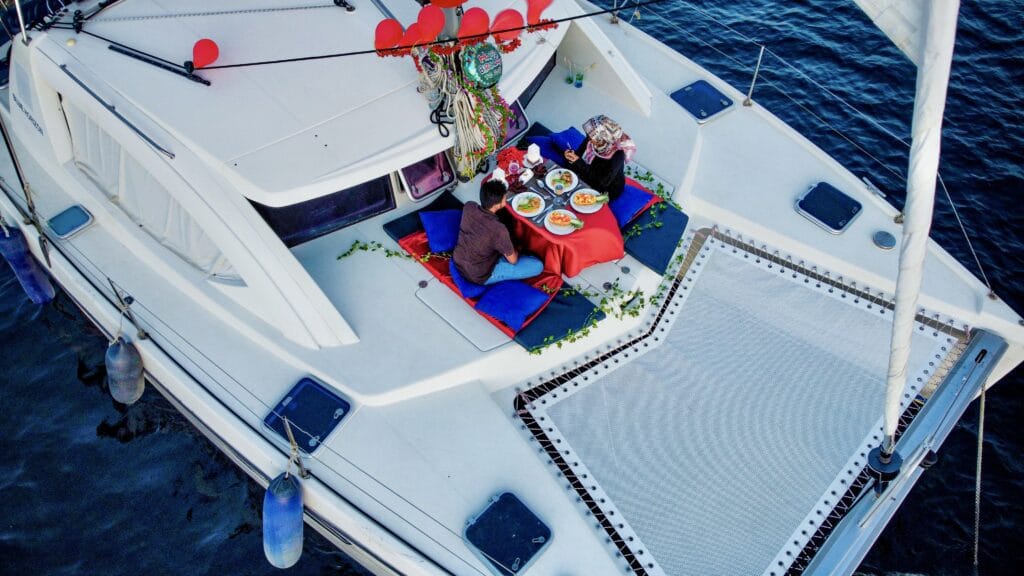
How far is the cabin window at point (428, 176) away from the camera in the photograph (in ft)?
23.7

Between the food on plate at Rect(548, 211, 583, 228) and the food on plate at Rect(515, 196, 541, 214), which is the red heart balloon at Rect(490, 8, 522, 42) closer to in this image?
the food on plate at Rect(515, 196, 541, 214)

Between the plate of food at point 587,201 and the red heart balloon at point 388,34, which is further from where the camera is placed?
the plate of food at point 587,201

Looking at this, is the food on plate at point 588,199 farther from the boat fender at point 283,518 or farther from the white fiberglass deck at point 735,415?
the boat fender at point 283,518

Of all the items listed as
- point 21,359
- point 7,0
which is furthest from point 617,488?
point 7,0

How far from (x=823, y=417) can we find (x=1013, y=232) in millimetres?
6001

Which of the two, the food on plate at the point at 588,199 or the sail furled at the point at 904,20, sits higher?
the sail furled at the point at 904,20

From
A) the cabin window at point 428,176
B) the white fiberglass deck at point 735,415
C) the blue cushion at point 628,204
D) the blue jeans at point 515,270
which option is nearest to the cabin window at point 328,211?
the cabin window at point 428,176

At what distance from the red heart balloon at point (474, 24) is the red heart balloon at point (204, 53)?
7.43ft

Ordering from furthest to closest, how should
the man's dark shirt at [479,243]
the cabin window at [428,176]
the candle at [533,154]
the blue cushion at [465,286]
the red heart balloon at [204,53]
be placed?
the cabin window at [428,176], the candle at [533,154], the blue cushion at [465,286], the red heart balloon at [204,53], the man's dark shirt at [479,243]

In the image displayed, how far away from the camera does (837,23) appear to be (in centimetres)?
1372

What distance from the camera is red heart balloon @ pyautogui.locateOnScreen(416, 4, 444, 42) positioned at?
19.9 ft

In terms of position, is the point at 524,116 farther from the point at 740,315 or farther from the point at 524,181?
the point at 740,315

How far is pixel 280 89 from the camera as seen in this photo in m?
6.65

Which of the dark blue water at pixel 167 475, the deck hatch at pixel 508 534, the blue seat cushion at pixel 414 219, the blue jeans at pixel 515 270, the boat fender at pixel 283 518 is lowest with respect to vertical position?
the dark blue water at pixel 167 475
